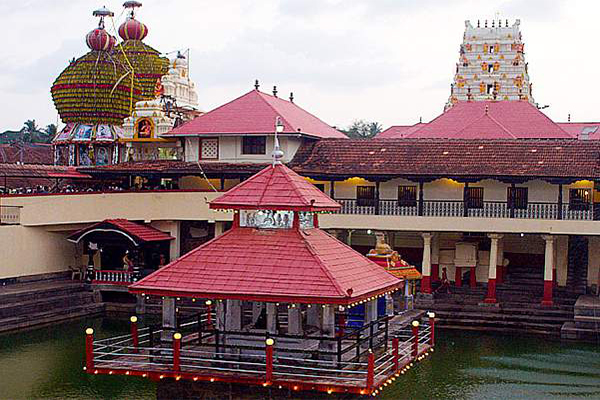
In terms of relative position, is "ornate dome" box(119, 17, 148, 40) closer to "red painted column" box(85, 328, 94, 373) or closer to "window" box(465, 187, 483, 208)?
"window" box(465, 187, 483, 208)

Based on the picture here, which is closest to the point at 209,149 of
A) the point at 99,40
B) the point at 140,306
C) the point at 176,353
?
the point at 140,306

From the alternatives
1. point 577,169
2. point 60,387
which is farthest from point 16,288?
point 577,169

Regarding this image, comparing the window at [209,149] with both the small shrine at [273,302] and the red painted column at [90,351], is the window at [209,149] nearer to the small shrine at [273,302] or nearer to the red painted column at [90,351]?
the small shrine at [273,302]

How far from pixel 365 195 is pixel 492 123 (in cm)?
758

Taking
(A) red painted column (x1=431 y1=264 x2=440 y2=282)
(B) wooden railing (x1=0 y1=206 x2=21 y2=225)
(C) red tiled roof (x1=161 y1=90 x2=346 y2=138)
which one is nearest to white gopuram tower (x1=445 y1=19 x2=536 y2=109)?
(C) red tiled roof (x1=161 y1=90 x2=346 y2=138)

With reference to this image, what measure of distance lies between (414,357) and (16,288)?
1398 cm

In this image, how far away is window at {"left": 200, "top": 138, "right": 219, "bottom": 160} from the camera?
102 feet

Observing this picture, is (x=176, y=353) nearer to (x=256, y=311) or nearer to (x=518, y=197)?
(x=256, y=311)

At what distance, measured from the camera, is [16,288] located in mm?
25719

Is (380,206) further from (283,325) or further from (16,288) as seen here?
(283,325)

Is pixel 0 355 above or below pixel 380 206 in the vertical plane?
below

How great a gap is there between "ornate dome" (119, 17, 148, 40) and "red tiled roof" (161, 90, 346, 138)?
10.6 metres

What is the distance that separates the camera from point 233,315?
15.0 m

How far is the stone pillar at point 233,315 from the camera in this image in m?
15.0
